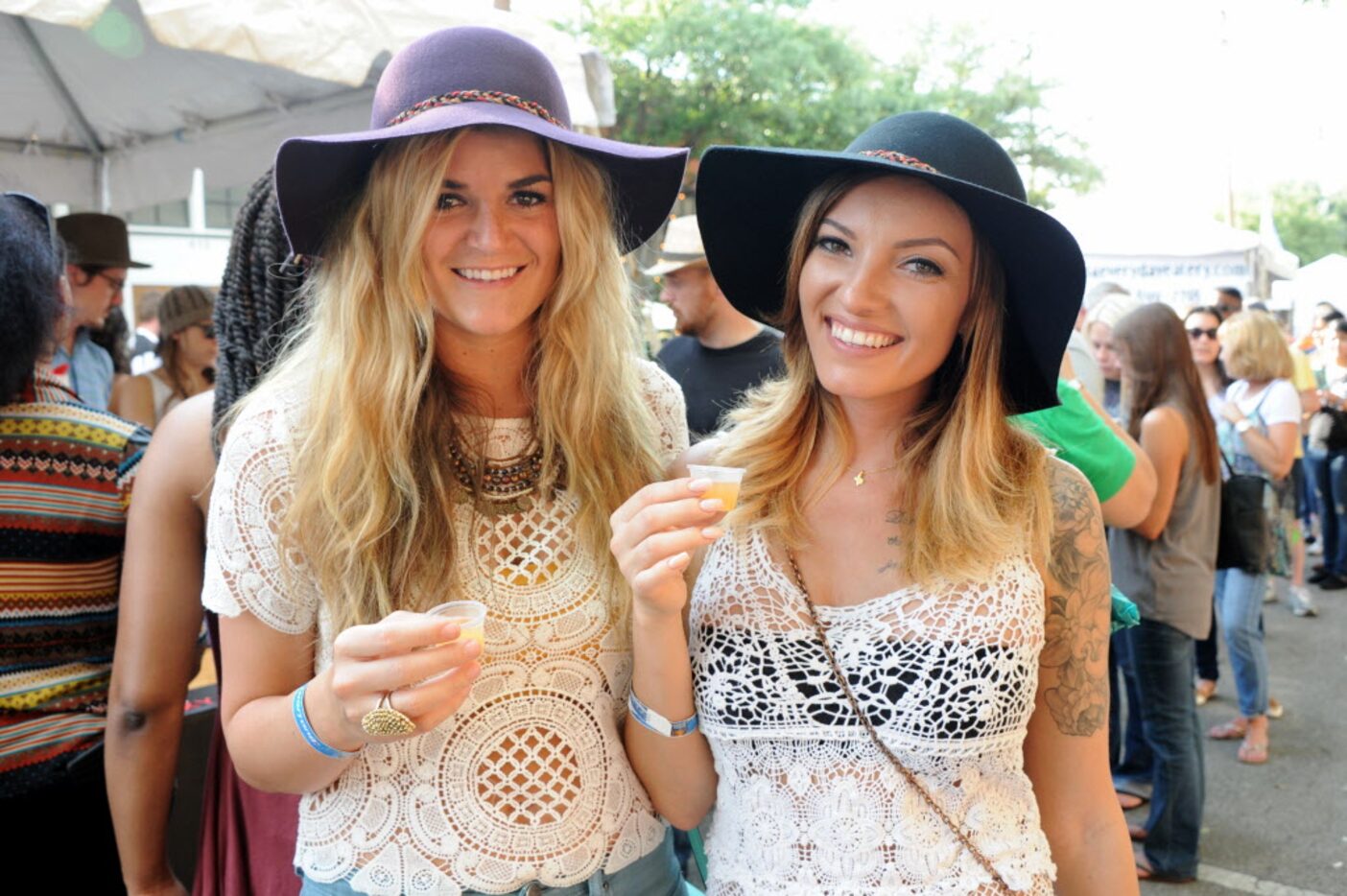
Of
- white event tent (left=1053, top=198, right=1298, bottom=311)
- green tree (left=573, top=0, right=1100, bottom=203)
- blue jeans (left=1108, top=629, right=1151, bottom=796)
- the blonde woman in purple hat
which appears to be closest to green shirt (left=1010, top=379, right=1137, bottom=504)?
blue jeans (left=1108, top=629, right=1151, bottom=796)

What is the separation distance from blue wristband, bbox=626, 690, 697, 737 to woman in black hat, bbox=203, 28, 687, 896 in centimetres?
7

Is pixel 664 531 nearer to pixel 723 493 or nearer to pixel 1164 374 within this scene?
pixel 723 493

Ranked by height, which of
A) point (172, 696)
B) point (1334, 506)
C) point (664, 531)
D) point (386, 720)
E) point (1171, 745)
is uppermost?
point (664, 531)

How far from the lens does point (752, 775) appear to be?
71.7 inches

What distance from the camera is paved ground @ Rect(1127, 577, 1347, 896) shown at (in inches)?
177

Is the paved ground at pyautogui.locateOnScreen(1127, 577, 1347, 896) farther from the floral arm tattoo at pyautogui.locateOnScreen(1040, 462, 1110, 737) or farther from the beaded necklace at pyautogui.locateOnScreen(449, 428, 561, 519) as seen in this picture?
the beaded necklace at pyautogui.locateOnScreen(449, 428, 561, 519)

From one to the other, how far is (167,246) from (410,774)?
24097mm

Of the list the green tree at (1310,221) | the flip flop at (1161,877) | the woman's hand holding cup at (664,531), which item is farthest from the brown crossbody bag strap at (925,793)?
the green tree at (1310,221)

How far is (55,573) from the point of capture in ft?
7.41

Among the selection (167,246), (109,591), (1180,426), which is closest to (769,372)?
(1180,426)

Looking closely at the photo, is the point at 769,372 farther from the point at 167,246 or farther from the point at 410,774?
the point at 167,246

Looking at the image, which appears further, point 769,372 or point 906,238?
point 769,372

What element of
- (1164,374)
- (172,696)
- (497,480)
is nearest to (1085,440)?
(1164,374)

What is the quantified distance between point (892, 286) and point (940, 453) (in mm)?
353
